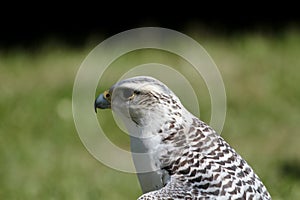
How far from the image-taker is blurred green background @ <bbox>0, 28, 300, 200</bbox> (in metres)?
7.01

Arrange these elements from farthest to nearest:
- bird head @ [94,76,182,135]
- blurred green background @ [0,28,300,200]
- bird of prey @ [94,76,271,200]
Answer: blurred green background @ [0,28,300,200]
bird head @ [94,76,182,135]
bird of prey @ [94,76,271,200]

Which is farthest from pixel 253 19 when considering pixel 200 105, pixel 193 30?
pixel 200 105

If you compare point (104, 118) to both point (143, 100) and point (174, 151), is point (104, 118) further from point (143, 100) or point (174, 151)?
point (174, 151)

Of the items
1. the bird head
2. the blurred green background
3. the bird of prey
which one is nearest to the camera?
the bird of prey

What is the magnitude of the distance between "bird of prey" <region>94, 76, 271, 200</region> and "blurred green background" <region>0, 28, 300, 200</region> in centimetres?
173

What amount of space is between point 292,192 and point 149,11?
5.82 m

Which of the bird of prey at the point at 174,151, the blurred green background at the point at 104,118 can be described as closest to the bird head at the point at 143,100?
the bird of prey at the point at 174,151

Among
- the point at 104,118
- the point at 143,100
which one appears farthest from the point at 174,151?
the point at 104,118

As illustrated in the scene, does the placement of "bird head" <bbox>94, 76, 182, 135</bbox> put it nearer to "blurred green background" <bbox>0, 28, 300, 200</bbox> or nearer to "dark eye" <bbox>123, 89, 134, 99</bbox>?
"dark eye" <bbox>123, 89, 134, 99</bbox>

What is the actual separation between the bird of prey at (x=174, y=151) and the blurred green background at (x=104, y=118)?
1731mm

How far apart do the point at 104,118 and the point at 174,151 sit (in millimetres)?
3926

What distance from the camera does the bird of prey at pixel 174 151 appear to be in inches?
180

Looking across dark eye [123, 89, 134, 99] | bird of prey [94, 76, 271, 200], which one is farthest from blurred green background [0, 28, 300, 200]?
dark eye [123, 89, 134, 99]

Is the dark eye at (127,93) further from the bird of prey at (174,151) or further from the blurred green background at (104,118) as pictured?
the blurred green background at (104,118)
